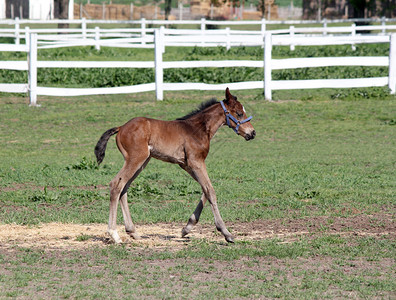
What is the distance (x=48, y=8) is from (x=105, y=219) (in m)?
54.6

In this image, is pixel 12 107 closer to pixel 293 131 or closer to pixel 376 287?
pixel 293 131

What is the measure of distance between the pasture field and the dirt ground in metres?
0.03

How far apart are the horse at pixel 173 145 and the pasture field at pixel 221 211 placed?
455 millimetres

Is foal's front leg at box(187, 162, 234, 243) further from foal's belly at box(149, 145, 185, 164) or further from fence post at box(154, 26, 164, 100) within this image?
fence post at box(154, 26, 164, 100)

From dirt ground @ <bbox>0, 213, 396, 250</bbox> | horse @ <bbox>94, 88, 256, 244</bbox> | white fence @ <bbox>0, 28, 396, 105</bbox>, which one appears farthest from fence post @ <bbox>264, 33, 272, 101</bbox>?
horse @ <bbox>94, 88, 256, 244</bbox>

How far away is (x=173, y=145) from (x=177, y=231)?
4.57ft

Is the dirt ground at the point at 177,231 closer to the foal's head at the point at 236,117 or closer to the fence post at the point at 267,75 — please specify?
the foal's head at the point at 236,117

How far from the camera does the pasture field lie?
6.75 metres

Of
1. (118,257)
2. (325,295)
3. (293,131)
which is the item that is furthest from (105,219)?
(293,131)

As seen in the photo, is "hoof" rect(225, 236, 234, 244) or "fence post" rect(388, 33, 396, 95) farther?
"fence post" rect(388, 33, 396, 95)

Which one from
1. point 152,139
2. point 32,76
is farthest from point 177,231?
point 32,76

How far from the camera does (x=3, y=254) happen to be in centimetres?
768

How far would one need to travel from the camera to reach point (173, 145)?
8.21 metres

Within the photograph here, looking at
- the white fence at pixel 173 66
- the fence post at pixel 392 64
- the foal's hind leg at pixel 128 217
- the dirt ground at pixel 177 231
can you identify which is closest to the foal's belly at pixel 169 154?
the foal's hind leg at pixel 128 217
